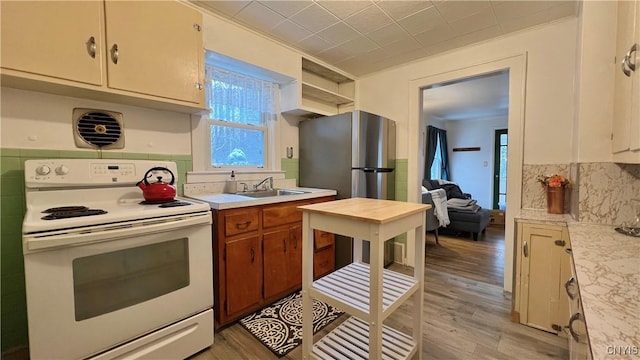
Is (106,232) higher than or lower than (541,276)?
higher

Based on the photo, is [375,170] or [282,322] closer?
[282,322]

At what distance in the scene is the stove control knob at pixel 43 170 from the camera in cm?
141

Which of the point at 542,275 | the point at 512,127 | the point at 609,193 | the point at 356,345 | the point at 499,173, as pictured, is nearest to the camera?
the point at 356,345

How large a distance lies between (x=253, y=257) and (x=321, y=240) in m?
0.77

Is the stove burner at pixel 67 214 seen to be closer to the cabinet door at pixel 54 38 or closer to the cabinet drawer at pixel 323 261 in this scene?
the cabinet door at pixel 54 38

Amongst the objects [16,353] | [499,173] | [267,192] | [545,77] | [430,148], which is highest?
[545,77]

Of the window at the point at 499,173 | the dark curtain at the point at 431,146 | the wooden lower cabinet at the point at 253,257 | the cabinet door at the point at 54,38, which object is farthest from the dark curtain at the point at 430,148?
the cabinet door at the point at 54,38

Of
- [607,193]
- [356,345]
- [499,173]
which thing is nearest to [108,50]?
[356,345]

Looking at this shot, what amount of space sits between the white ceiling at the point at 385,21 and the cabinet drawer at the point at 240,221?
152 centimetres

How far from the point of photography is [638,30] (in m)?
1.09

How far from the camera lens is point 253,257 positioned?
1939 mm

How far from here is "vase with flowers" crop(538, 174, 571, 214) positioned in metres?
1.99

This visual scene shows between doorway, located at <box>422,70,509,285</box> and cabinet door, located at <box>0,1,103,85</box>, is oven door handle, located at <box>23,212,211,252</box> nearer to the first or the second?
cabinet door, located at <box>0,1,103,85</box>

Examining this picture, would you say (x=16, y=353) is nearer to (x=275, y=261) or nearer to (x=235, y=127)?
(x=275, y=261)
